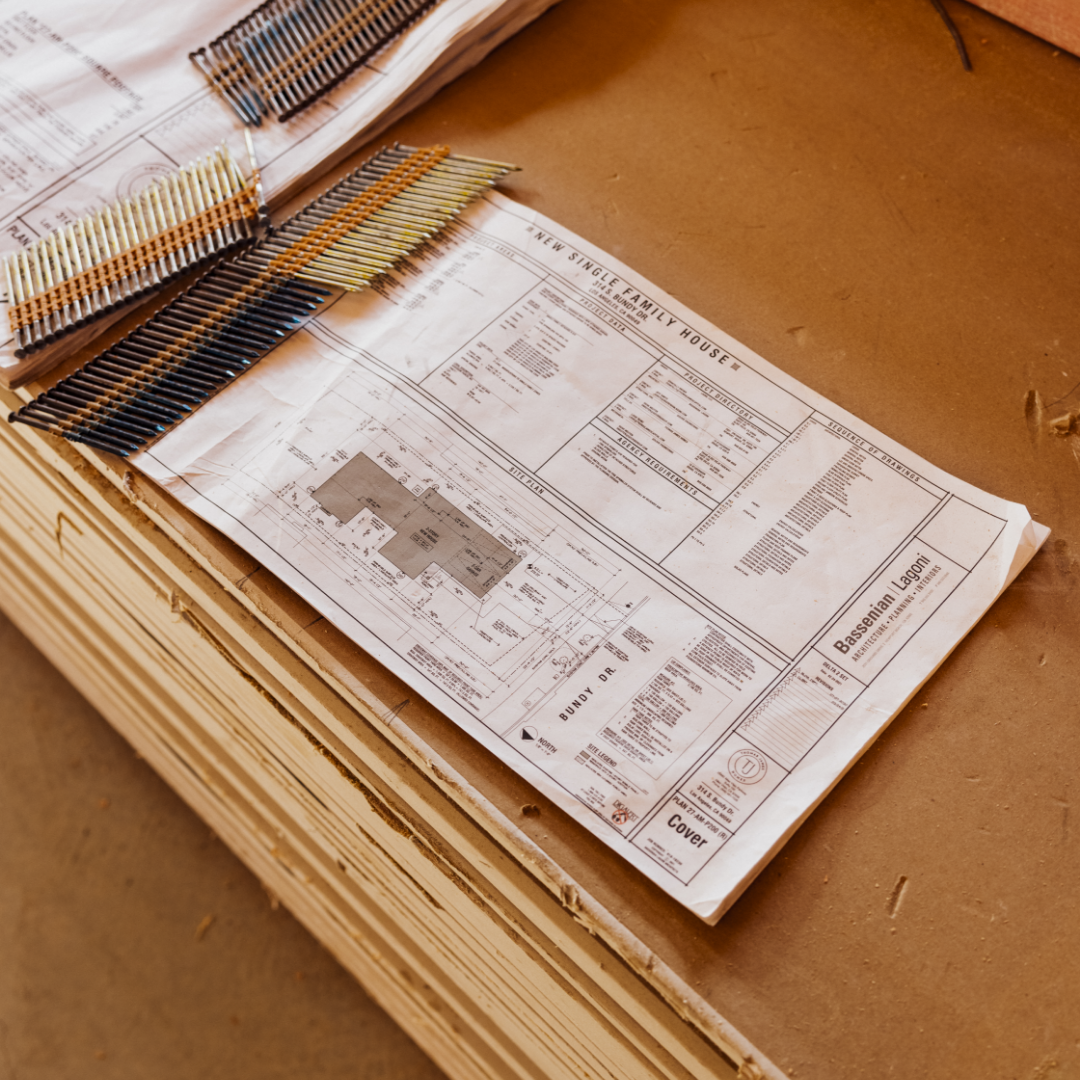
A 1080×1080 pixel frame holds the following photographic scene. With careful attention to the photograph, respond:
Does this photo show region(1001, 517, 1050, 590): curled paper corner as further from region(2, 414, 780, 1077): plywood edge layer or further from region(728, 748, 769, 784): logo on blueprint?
region(2, 414, 780, 1077): plywood edge layer

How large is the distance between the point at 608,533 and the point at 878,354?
0.23 meters

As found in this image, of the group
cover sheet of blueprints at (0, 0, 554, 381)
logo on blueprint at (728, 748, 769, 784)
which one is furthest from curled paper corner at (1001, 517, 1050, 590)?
cover sheet of blueprints at (0, 0, 554, 381)

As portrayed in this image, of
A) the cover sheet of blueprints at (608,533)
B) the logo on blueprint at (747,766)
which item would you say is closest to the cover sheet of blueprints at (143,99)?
the cover sheet of blueprints at (608,533)

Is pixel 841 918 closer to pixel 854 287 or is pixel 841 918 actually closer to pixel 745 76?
pixel 854 287

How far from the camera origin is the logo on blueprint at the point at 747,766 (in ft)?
1.68

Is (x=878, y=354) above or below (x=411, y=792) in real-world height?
above

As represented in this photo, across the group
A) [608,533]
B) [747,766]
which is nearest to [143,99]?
[608,533]

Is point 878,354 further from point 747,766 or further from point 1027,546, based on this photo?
point 747,766

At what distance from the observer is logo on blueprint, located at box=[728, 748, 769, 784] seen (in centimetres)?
51

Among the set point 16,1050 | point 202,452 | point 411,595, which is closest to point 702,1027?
point 411,595

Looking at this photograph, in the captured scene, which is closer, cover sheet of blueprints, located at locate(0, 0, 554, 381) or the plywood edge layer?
the plywood edge layer

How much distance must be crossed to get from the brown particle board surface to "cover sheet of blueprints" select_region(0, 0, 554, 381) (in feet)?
0.13

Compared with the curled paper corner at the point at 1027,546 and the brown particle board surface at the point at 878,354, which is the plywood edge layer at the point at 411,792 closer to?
the brown particle board surface at the point at 878,354

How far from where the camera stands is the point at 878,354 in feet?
2.12
